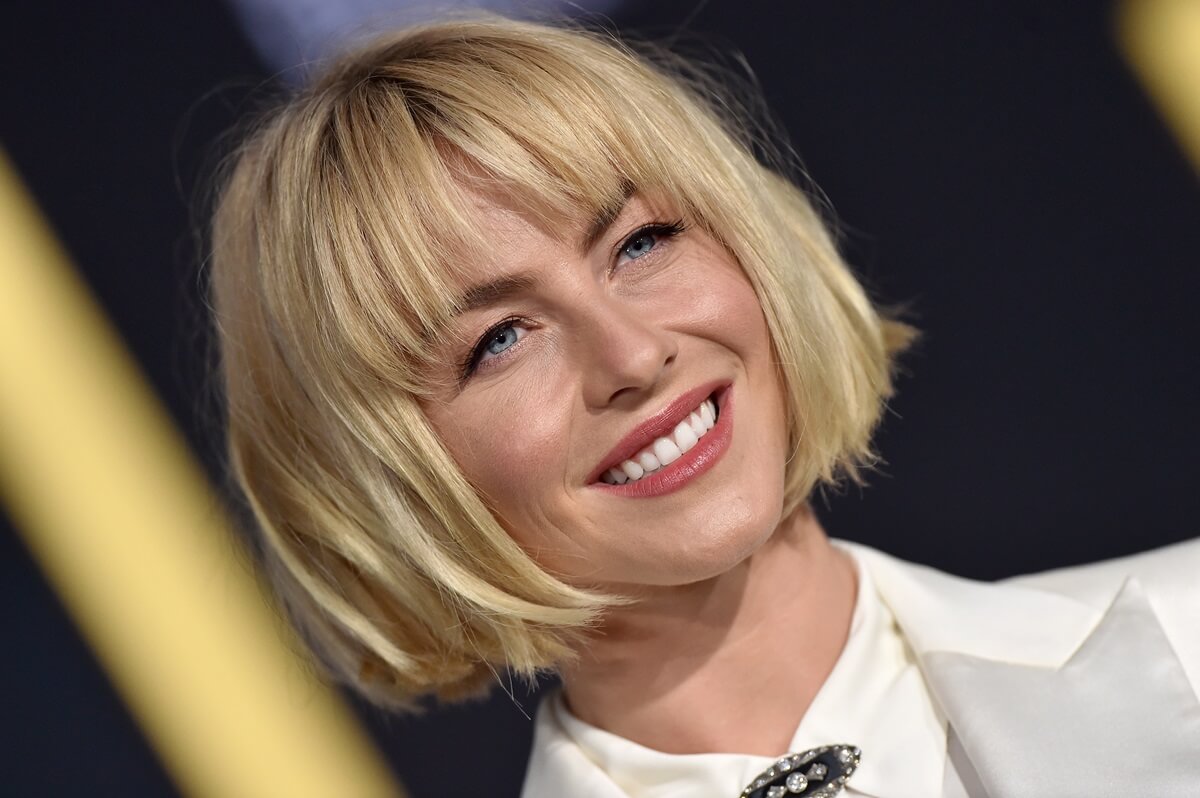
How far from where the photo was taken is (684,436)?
1309 mm

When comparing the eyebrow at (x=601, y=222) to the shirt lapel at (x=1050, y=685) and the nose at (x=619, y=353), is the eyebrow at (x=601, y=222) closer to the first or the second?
the nose at (x=619, y=353)

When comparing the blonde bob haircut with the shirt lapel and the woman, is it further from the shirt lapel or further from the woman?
the shirt lapel

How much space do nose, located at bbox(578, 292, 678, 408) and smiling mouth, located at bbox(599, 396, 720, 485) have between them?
54 millimetres

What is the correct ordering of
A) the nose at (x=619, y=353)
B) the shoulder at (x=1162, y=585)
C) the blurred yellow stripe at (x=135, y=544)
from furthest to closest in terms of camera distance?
the blurred yellow stripe at (x=135, y=544) → the shoulder at (x=1162, y=585) → the nose at (x=619, y=353)

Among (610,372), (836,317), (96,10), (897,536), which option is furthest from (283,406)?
(897,536)

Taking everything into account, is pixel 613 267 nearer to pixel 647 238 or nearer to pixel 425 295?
pixel 647 238

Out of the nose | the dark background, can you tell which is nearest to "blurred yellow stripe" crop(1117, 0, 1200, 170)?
the dark background

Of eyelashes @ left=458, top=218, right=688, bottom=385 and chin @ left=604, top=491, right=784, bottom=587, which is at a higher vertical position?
eyelashes @ left=458, top=218, right=688, bottom=385

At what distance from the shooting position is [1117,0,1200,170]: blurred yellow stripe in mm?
1949

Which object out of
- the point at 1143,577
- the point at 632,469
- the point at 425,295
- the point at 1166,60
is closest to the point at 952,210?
the point at 1166,60

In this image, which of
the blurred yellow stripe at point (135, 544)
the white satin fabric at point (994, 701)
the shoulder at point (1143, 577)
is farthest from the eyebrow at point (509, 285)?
the blurred yellow stripe at point (135, 544)

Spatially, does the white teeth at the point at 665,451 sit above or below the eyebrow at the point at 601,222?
below

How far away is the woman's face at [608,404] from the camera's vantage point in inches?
50.3

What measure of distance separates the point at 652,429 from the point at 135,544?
45.9 inches
